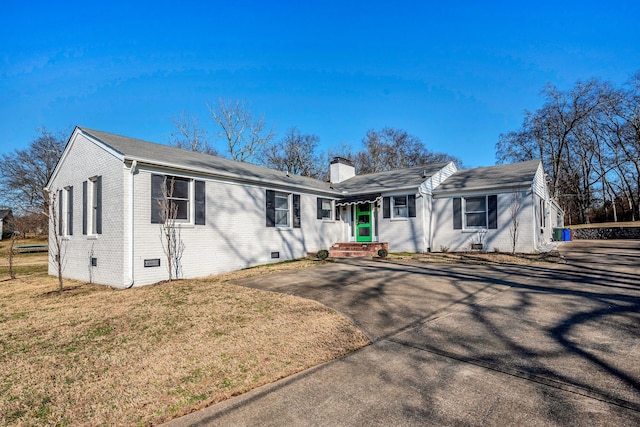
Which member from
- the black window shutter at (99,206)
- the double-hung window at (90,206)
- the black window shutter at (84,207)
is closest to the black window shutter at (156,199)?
the black window shutter at (99,206)

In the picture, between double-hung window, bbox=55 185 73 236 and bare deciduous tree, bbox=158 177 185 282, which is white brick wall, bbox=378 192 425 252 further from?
double-hung window, bbox=55 185 73 236

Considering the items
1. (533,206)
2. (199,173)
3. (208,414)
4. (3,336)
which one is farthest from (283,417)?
(533,206)

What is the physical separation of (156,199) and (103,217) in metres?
1.85

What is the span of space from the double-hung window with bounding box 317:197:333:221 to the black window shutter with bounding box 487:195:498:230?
722cm

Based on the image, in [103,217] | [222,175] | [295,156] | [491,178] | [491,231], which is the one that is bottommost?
[491,231]

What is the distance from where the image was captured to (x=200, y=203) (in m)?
10.3

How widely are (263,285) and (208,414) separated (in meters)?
5.23

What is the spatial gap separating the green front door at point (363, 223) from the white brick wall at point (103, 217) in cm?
1097

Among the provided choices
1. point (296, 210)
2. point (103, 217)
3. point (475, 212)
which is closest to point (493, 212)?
point (475, 212)

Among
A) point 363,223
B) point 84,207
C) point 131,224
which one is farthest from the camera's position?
point 363,223

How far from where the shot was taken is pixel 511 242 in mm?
13773

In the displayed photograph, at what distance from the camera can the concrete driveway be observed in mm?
2793

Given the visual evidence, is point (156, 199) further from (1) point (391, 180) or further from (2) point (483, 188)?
(2) point (483, 188)

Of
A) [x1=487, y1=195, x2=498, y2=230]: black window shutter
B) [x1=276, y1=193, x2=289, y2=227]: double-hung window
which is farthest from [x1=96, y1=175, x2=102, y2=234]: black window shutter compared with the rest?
[x1=487, y1=195, x2=498, y2=230]: black window shutter
